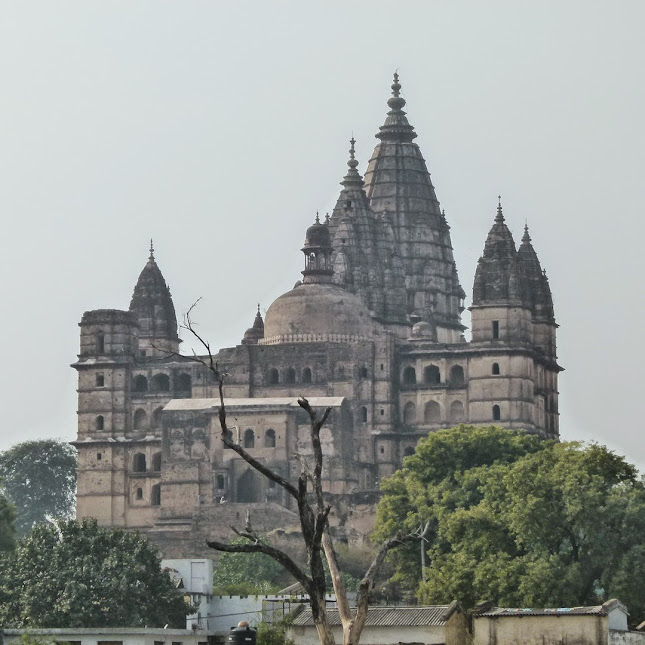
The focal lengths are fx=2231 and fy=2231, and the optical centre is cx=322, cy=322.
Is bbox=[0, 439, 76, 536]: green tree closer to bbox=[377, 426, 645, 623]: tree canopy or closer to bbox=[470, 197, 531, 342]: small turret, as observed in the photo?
bbox=[470, 197, 531, 342]: small turret

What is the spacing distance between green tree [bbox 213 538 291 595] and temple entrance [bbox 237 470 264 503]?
8.95 meters

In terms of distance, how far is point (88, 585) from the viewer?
5681 cm

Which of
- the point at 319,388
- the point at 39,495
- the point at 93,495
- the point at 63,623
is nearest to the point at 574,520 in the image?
the point at 63,623

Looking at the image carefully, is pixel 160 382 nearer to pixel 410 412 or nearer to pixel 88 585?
pixel 410 412

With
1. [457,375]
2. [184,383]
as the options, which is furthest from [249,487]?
[457,375]

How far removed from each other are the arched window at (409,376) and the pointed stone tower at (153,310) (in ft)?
43.1

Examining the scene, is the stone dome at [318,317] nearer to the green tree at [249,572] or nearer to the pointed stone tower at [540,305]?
→ the pointed stone tower at [540,305]

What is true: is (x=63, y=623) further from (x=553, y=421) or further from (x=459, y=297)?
(x=459, y=297)

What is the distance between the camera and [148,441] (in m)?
86.4

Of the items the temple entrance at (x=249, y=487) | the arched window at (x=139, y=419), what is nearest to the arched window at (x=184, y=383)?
the arched window at (x=139, y=419)

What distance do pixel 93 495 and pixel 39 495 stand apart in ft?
72.7

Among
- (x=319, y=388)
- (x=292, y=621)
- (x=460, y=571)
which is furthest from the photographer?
(x=319, y=388)

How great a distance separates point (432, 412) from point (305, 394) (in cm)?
510

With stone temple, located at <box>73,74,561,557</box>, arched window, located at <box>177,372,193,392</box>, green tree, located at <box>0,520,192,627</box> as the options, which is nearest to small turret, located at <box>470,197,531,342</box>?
stone temple, located at <box>73,74,561,557</box>
